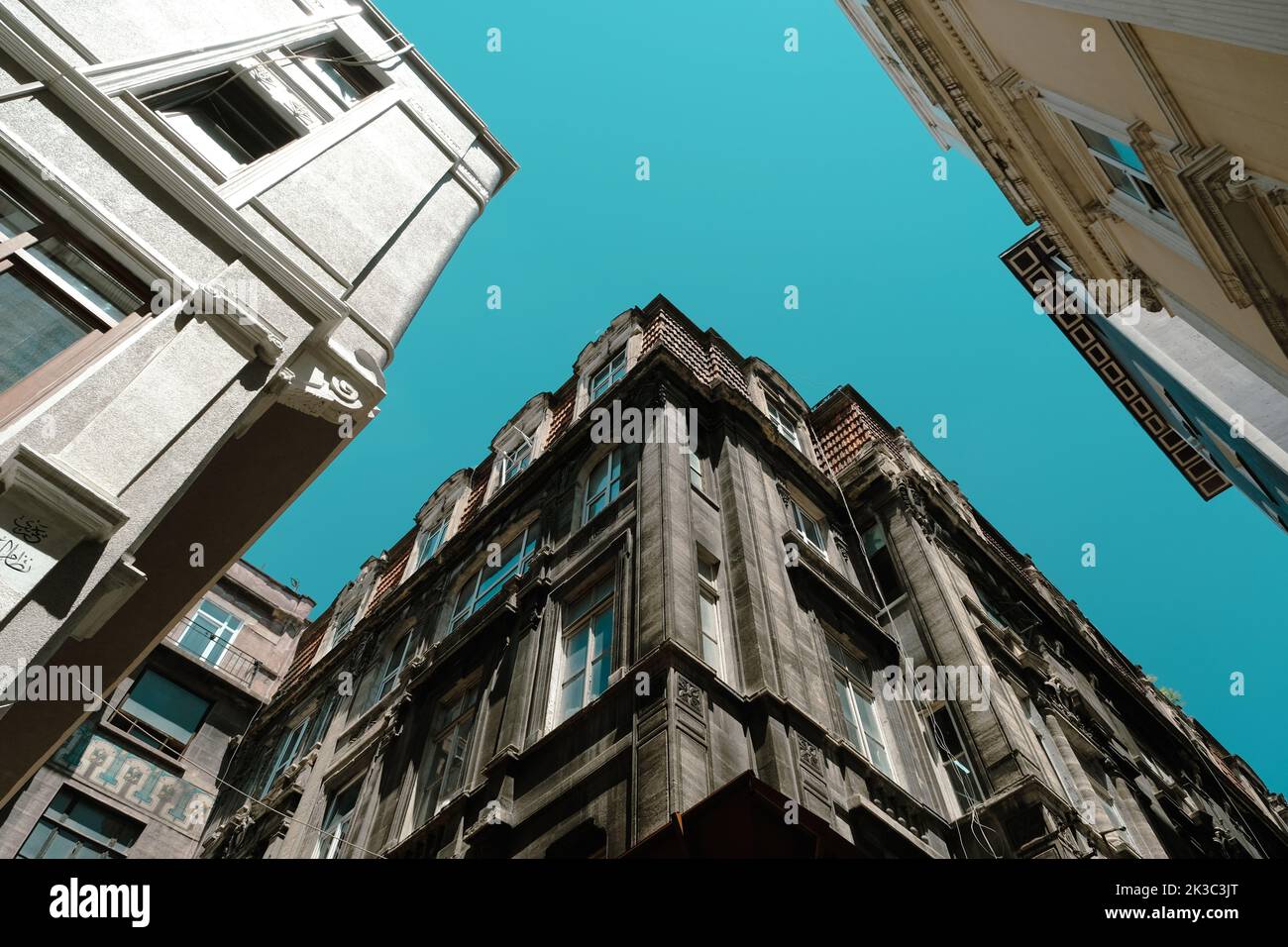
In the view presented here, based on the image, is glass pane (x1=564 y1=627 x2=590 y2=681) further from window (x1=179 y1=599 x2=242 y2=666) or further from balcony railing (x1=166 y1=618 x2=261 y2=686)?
window (x1=179 y1=599 x2=242 y2=666)

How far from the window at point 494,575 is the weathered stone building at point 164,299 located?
1074 cm

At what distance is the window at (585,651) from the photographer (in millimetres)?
14406

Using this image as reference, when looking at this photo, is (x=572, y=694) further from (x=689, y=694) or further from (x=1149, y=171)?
(x=1149, y=171)

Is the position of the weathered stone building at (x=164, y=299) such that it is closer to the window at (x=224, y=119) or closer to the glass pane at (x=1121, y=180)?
the window at (x=224, y=119)

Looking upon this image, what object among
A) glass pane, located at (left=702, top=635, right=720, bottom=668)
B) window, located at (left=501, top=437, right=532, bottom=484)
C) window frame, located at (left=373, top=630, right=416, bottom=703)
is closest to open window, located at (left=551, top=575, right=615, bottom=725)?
glass pane, located at (left=702, top=635, right=720, bottom=668)

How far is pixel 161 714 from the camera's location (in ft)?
83.2

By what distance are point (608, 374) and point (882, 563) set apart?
394 inches

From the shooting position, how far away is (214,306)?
727cm

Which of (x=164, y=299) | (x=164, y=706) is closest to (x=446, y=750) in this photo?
(x=164, y=299)
